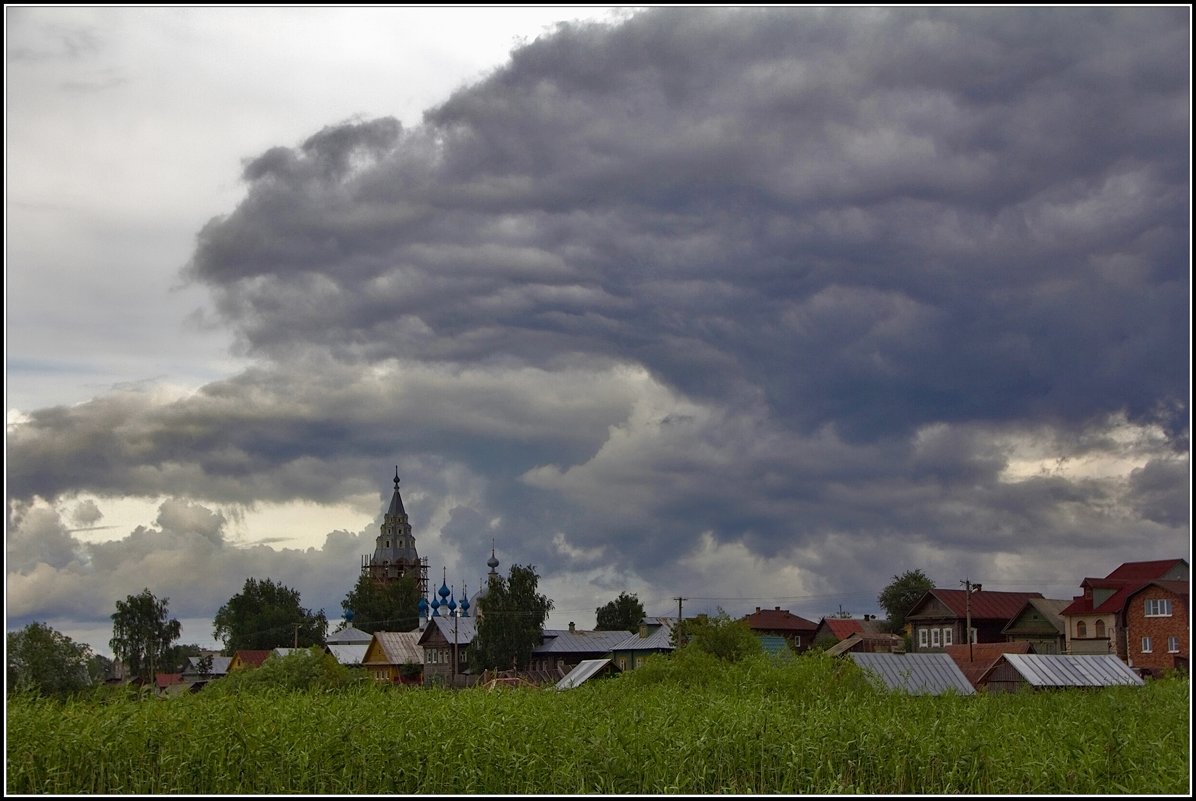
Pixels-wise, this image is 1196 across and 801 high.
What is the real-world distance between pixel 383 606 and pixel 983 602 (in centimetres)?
5835

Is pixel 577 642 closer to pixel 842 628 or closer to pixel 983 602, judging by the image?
pixel 842 628

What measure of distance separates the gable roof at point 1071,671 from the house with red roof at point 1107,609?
19857 mm

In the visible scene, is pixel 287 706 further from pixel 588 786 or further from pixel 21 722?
pixel 588 786

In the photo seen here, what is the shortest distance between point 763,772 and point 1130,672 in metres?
23.4

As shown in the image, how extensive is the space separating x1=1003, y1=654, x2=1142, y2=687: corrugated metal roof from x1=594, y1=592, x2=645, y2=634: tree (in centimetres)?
5726

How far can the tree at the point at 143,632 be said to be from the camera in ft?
190

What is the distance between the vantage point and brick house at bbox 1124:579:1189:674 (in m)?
46.1

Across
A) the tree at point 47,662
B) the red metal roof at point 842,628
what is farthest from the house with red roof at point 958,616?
the tree at point 47,662

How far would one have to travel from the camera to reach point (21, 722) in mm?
13930

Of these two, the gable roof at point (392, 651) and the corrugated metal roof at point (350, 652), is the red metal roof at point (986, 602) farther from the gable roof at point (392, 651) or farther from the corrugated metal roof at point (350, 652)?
the corrugated metal roof at point (350, 652)

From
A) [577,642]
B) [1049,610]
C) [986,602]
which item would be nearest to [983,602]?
[986,602]

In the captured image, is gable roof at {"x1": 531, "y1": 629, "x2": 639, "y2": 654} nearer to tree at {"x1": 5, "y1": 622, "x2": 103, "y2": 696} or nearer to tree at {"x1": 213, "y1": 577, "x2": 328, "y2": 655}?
tree at {"x1": 213, "y1": 577, "x2": 328, "y2": 655}

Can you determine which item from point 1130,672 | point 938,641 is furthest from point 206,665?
point 1130,672

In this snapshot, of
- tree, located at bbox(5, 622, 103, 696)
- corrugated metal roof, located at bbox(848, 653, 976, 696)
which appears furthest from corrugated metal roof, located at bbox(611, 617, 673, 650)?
tree, located at bbox(5, 622, 103, 696)
